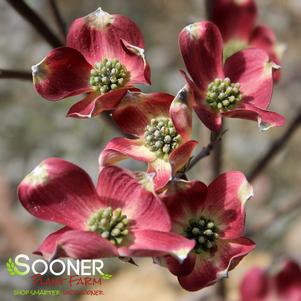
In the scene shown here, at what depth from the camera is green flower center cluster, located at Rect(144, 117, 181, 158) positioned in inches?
29.2

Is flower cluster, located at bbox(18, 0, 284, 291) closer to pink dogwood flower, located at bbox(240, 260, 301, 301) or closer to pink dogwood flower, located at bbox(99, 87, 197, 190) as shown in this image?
pink dogwood flower, located at bbox(99, 87, 197, 190)

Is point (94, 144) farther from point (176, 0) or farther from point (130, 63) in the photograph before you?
point (130, 63)

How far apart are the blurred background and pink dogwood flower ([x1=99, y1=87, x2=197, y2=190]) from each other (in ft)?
3.50

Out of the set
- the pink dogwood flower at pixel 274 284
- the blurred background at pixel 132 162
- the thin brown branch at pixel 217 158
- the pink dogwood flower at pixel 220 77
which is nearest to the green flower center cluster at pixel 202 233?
the pink dogwood flower at pixel 220 77

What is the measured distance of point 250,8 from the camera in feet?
3.59

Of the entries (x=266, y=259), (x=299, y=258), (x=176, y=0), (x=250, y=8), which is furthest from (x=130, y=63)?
(x=176, y=0)

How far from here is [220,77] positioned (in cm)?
81

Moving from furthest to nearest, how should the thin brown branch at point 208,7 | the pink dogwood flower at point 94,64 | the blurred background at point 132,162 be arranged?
the blurred background at point 132,162 < the thin brown branch at point 208,7 < the pink dogwood flower at point 94,64

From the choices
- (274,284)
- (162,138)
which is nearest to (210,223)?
(162,138)

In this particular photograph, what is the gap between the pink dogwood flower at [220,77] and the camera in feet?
2.46

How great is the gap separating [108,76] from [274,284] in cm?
68

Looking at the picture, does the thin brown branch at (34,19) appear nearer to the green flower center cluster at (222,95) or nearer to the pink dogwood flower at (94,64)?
the pink dogwood flower at (94,64)

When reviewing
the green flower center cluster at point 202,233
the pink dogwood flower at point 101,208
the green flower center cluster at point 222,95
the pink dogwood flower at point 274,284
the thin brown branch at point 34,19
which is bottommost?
the pink dogwood flower at point 274,284

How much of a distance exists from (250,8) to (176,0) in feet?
6.25
